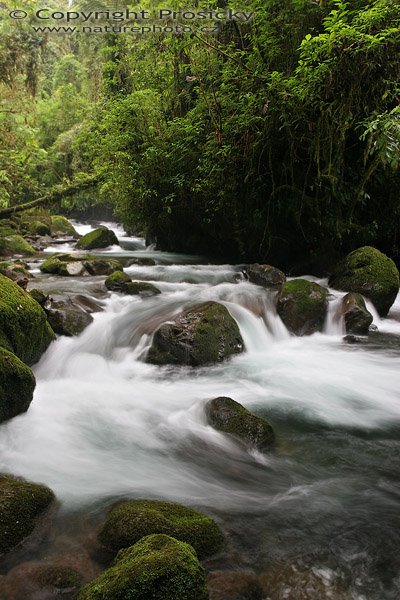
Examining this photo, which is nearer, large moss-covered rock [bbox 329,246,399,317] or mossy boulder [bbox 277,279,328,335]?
mossy boulder [bbox 277,279,328,335]

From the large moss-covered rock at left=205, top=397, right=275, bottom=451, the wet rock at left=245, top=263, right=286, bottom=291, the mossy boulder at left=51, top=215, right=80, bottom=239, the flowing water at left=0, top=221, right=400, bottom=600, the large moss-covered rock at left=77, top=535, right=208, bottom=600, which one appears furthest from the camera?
the mossy boulder at left=51, top=215, right=80, bottom=239

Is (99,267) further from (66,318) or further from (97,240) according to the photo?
(97,240)

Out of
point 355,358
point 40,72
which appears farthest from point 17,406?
point 40,72

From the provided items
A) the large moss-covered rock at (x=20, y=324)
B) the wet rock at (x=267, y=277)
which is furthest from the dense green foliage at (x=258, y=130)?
the large moss-covered rock at (x=20, y=324)

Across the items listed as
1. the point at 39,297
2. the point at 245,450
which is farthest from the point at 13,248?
the point at 245,450

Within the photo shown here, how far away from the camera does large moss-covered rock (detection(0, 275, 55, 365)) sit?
451cm

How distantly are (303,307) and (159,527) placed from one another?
5304 millimetres

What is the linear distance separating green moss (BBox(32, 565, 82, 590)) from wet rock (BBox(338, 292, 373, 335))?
5.75m

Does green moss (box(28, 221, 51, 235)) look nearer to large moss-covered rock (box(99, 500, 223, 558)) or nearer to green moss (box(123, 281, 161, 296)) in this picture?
green moss (box(123, 281, 161, 296))

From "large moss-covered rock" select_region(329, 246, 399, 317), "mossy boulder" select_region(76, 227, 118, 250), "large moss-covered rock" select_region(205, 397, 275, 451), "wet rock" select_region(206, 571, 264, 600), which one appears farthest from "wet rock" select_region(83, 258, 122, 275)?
"wet rock" select_region(206, 571, 264, 600)

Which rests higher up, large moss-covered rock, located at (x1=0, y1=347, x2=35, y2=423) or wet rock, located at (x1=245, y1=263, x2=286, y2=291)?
wet rock, located at (x1=245, y1=263, x2=286, y2=291)

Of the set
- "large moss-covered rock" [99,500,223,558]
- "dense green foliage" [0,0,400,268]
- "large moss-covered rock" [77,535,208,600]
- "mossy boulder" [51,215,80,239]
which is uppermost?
"dense green foliage" [0,0,400,268]

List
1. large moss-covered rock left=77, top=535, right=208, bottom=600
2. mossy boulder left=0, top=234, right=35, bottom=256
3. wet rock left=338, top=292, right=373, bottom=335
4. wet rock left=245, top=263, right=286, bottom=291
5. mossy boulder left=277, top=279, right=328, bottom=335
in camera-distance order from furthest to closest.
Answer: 1. mossy boulder left=0, top=234, right=35, bottom=256
2. wet rock left=245, top=263, right=286, bottom=291
3. mossy boulder left=277, top=279, right=328, bottom=335
4. wet rock left=338, top=292, right=373, bottom=335
5. large moss-covered rock left=77, top=535, right=208, bottom=600

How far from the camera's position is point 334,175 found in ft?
27.4
